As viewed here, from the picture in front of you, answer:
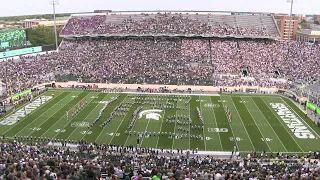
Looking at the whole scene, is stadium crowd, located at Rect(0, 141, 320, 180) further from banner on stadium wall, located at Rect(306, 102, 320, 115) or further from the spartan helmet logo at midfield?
banner on stadium wall, located at Rect(306, 102, 320, 115)

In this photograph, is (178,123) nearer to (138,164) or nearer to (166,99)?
(166,99)

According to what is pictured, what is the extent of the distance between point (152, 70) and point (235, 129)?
22730 millimetres

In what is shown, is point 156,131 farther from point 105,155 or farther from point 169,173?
point 169,173

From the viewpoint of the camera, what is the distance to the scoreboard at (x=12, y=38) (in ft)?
191

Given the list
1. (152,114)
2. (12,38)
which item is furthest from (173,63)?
(12,38)

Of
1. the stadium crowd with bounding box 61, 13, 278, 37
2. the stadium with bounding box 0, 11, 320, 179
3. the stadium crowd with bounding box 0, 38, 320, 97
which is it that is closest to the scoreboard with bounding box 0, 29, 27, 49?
the stadium with bounding box 0, 11, 320, 179

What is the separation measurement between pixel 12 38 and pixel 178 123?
140ft

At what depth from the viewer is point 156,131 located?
2809cm

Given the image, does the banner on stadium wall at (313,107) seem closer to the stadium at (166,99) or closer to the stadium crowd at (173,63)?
the stadium at (166,99)

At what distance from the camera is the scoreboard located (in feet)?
191

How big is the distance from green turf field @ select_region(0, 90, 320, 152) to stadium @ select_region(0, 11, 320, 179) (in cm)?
10

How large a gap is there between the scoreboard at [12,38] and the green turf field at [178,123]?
25.7m

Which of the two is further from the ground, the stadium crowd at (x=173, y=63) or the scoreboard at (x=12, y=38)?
the scoreboard at (x=12, y=38)

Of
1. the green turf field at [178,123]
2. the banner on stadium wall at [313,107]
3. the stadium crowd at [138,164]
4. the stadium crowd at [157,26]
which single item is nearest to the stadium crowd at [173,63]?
the stadium crowd at [157,26]
